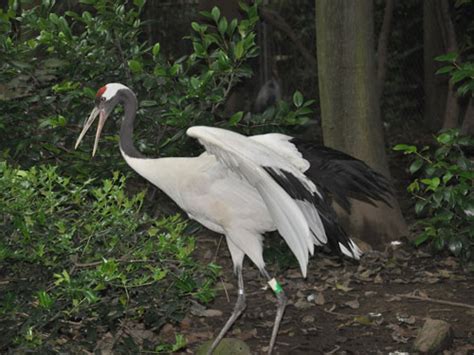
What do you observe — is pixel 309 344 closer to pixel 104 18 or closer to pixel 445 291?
pixel 445 291

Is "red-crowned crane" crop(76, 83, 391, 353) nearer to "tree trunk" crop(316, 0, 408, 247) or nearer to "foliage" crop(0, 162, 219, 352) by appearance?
"foliage" crop(0, 162, 219, 352)

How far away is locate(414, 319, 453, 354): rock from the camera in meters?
4.68

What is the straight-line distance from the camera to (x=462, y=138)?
209 inches

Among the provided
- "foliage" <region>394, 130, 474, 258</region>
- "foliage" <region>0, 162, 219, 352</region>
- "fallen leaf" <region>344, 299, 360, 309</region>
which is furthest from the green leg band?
"foliage" <region>0, 162, 219, 352</region>

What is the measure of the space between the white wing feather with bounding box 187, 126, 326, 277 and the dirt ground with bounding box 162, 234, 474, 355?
810mm

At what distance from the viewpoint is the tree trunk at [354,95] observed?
249 inches

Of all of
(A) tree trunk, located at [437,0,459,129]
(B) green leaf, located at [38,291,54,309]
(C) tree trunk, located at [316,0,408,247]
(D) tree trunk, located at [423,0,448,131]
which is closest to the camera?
(B) green leaf, located at [38,291,54,309]

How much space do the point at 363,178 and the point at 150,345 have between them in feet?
5.28

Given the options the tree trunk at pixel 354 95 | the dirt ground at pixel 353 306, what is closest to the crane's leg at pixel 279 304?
the dirt ground at pixel 353 306

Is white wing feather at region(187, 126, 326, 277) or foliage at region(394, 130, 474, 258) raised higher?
white wing feather at region(187, 126, 326, 277)

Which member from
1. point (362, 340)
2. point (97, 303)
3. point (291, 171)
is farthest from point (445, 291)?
point (97, 303)

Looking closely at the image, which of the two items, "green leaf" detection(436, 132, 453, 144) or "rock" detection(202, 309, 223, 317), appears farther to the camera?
"rock" detection(202, 309, 223, 317)

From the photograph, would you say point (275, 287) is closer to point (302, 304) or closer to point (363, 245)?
point (302, 304)

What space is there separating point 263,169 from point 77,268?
105 centimetres
